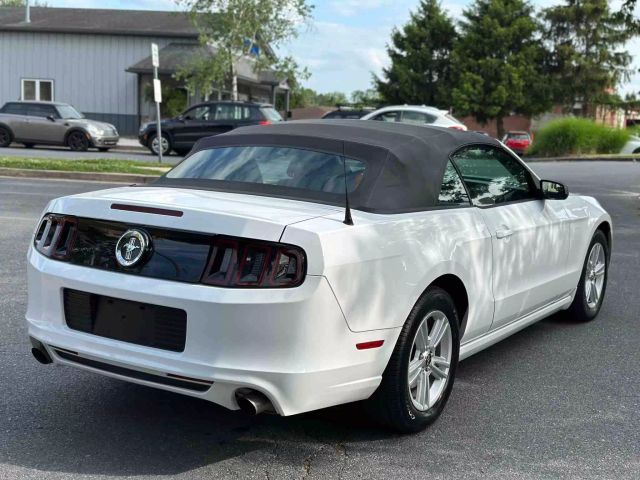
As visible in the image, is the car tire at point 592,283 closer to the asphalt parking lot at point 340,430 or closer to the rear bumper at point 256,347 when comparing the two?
the asphalt parking lot at point 340,430

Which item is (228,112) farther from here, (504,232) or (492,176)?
(504,232)

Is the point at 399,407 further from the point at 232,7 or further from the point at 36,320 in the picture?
the point at 232,7

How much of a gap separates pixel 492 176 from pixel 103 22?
120ft

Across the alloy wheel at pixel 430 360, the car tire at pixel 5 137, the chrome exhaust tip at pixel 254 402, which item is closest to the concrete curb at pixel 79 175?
the car tire at pixel 5 137

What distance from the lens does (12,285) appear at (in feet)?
22.1

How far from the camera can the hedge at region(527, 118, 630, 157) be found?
116ft

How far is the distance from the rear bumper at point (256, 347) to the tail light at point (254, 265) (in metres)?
0.04

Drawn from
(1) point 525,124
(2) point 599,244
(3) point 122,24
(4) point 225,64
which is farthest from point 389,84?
(2) point 599,244

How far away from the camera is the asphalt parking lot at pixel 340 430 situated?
138 inches

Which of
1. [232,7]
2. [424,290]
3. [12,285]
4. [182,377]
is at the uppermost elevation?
[232,7]

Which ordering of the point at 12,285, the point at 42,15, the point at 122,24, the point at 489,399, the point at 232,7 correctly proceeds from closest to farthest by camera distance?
1. the point at 489,399
2. the point at 12,285
3. the point at 232,7
4. the point at 122,24
5. the point at 42,15

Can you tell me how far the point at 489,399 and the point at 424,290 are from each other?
101 cm

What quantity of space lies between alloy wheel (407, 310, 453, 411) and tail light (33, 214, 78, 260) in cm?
171

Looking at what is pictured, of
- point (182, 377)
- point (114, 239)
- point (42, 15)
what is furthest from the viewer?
point (42, 15)
